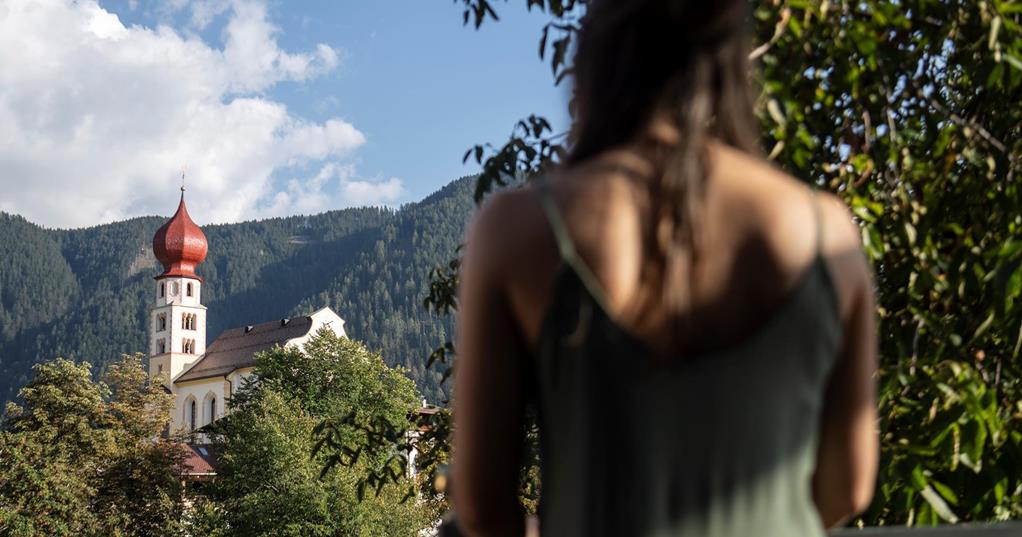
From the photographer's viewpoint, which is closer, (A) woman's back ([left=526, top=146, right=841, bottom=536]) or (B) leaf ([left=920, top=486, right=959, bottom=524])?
(A) woman's back ([left=526, top=146, right=841, bottom=536])

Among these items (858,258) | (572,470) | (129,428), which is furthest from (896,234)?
(129,428)

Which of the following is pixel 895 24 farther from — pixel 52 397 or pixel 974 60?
pixel 52 397

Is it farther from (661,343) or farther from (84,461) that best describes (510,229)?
(84,461)

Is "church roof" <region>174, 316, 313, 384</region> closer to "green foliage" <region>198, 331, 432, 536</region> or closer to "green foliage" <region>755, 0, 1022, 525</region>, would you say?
"green foliage" <region>198, 331, 432, 536</region>

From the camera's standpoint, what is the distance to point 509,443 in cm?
111

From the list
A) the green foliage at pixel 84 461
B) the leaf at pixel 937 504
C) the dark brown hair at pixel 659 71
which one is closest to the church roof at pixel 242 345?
the green foliage at pixel 84 461

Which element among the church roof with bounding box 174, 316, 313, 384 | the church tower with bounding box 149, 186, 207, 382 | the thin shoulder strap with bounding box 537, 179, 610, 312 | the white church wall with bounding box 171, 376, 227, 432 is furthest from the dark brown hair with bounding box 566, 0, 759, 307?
the church tower with bounding box 149, 186, 207, 382

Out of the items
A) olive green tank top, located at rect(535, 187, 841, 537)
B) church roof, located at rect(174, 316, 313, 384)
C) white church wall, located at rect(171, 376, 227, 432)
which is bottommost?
olive green tank top, located at rect(535, 187, 841, 537)

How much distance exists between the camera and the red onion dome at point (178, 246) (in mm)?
90188

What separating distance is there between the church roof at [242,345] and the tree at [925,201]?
7574 centimetres

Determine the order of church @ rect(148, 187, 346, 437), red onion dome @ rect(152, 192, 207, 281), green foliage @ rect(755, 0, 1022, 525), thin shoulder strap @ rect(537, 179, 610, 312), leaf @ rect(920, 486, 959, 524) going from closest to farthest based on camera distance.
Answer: thin shoulder strap @ rect(537, 179, 610, 312), leaf @ rect(920, 486, 959, 524), green foliage @ rect(755, 0, 1022, 525), church @ rect(148, 187, 346, 437), red onion dome @ rect(152, 192, 207, 281)

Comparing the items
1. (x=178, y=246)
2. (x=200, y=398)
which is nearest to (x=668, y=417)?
(x=200, y=398)

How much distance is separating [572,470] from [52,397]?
131ft

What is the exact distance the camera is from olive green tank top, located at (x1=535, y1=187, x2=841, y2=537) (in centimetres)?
100
